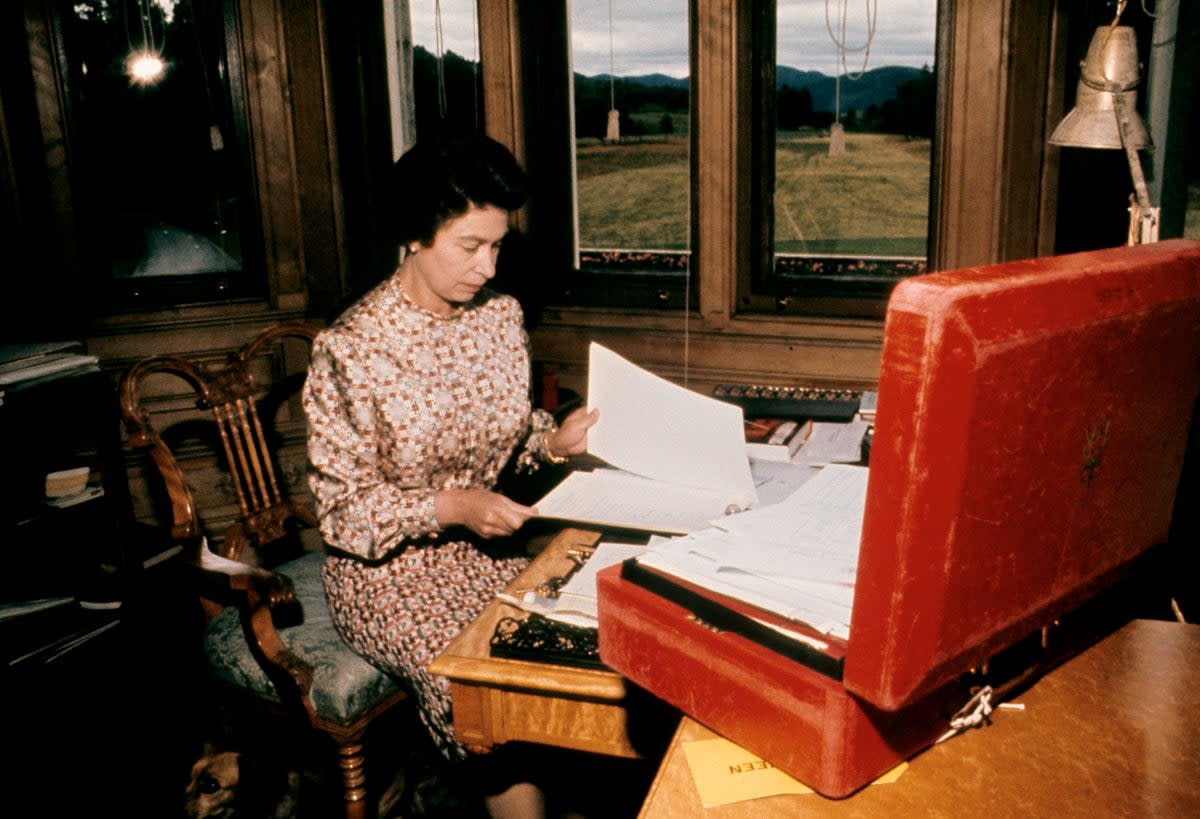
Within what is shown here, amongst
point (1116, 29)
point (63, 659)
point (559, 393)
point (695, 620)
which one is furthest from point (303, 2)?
point (695, 620)

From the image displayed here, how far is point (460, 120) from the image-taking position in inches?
120

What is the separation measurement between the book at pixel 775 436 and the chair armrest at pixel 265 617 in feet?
3.36

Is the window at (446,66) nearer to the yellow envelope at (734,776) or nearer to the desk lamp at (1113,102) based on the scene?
the desk lamp at (1113,102)

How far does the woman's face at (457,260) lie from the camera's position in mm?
1984

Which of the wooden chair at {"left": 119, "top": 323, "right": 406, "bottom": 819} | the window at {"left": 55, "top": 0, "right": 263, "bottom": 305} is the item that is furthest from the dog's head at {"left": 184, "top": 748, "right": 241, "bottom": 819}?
the window at {"left": 55, "top": 0, "right": 263, "bottom": 305}

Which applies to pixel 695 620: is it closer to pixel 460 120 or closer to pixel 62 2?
pixel 460 120

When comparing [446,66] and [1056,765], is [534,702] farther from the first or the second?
[446,66]

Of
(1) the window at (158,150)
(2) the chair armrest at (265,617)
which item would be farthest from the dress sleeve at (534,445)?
(1) the window at (158,150)

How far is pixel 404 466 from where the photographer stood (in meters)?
1.99

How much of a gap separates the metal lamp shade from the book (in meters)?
0.79

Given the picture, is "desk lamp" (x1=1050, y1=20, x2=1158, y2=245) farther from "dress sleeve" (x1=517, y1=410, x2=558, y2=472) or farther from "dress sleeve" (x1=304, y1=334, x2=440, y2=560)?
"dress sleeve" (x1=304, y1=334, x2=440, y2=560)

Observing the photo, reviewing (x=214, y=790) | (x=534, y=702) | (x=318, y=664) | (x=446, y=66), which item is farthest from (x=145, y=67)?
(x=534, y=702)

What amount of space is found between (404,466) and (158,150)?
174 centimetres

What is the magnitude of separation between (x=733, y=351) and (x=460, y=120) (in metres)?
1.19
